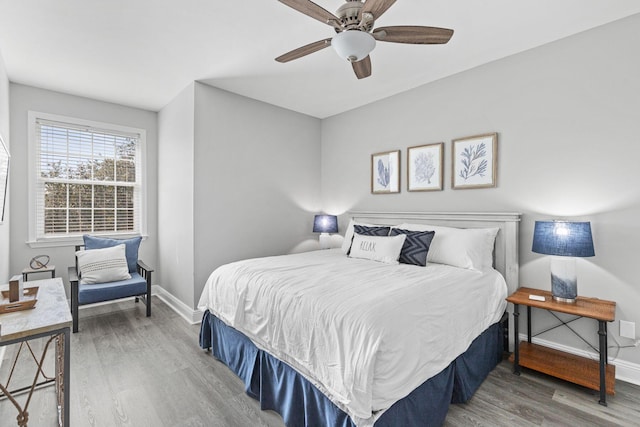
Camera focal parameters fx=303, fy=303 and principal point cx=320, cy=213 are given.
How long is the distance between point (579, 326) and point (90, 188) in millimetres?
5621

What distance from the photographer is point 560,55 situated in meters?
2.60

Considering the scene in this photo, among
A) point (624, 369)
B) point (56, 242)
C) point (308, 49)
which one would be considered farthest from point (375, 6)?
point (56, 242)

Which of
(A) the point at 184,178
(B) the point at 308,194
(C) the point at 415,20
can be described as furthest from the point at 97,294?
(C) the point at 415,20

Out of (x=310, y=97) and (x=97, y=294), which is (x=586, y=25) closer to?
(x=310, y=97)

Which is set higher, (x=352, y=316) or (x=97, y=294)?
(x=352, y=316)

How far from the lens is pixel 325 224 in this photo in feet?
14.4

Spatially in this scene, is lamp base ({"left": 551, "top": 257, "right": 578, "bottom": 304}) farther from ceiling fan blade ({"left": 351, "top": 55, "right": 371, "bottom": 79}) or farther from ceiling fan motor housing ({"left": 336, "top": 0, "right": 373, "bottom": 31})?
ceiling fan motor housing ({"left": 336, "top": 0, "right": 373, "bottom": 31})

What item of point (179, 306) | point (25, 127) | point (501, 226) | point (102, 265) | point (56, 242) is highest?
point (25, 127)

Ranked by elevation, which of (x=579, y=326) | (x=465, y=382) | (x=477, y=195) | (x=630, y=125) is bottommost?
(x=465, y=382)

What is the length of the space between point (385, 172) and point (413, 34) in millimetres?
2124

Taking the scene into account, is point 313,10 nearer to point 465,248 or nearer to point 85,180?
point 465,248

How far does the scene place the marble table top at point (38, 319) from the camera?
4.47 feet

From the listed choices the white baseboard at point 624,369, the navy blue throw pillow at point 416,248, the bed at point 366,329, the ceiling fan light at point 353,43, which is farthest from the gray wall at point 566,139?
the ceiling fan light at point 353,43

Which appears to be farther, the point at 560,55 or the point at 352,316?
the point at 560,55
